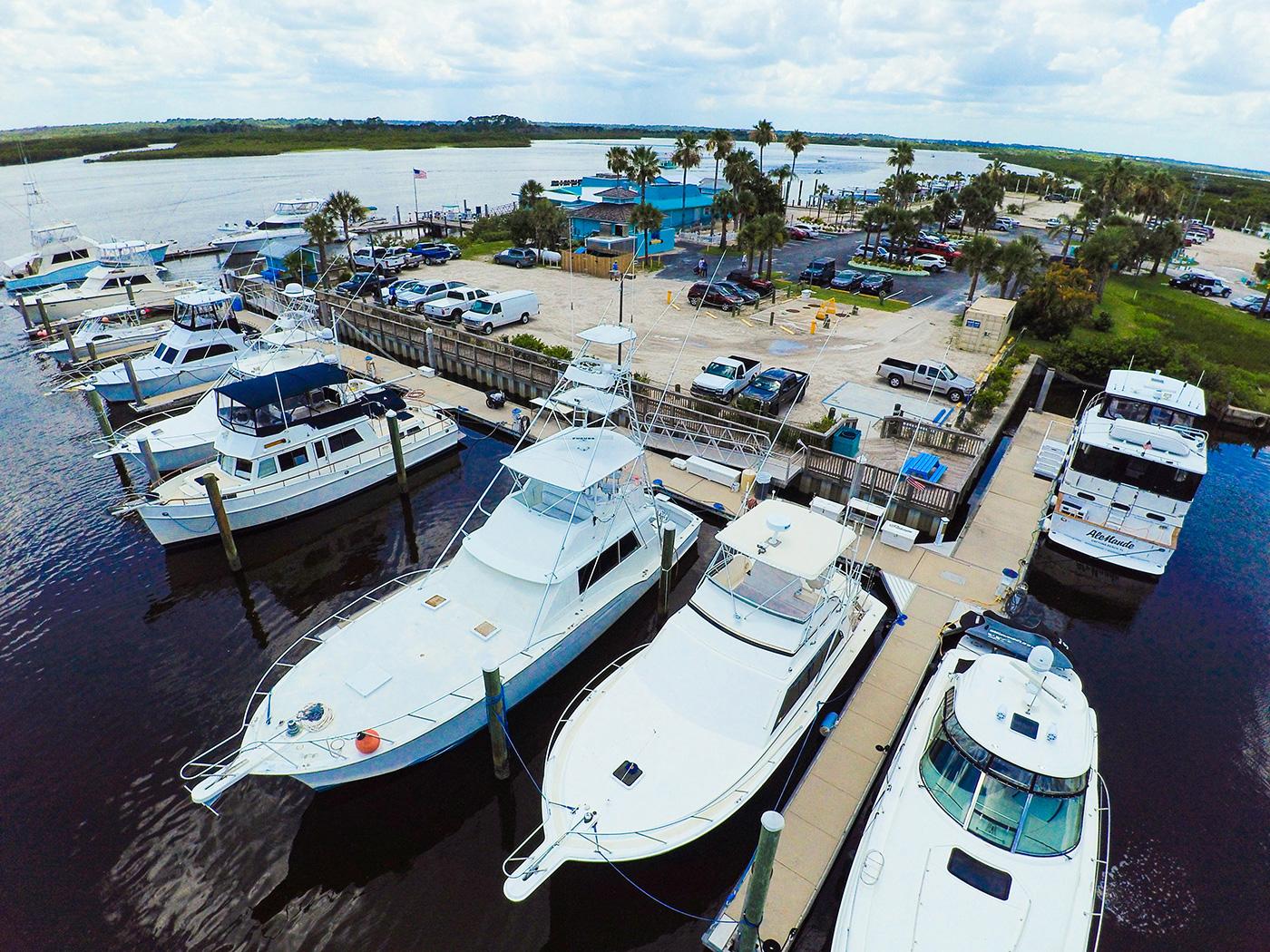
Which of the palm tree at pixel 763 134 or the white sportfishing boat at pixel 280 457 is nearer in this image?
the white sportfishing boat at pixel 280 457

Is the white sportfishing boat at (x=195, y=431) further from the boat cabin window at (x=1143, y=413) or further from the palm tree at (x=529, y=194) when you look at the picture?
the palm tree at (x=529, y=194)

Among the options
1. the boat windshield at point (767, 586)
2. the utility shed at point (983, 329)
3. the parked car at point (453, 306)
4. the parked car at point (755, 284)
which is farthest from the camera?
the parked car at point (755, 284)

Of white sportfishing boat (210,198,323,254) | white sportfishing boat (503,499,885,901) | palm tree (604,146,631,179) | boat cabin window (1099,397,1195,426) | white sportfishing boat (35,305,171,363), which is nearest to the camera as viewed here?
white sportfishing boat (503,499,885,901)

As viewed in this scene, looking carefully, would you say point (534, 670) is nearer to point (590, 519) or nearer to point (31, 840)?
point (590, 519)

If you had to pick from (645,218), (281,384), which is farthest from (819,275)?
(281,384)

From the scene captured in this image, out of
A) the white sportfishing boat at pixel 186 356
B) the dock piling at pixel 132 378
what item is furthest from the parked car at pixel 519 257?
the dock piling at pixel 132 378

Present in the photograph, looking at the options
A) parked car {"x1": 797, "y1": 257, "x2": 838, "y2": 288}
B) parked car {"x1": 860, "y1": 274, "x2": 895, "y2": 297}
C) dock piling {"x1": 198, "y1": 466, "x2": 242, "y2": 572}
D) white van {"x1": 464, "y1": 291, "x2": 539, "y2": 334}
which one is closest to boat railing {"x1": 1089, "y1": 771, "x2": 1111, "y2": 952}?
dock piling {"x1": 198, "y1": 466, "x2": 242, "y2": 572}

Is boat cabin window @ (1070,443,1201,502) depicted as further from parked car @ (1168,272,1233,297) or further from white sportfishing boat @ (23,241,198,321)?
parked car @ (1168,272,1233,297)
